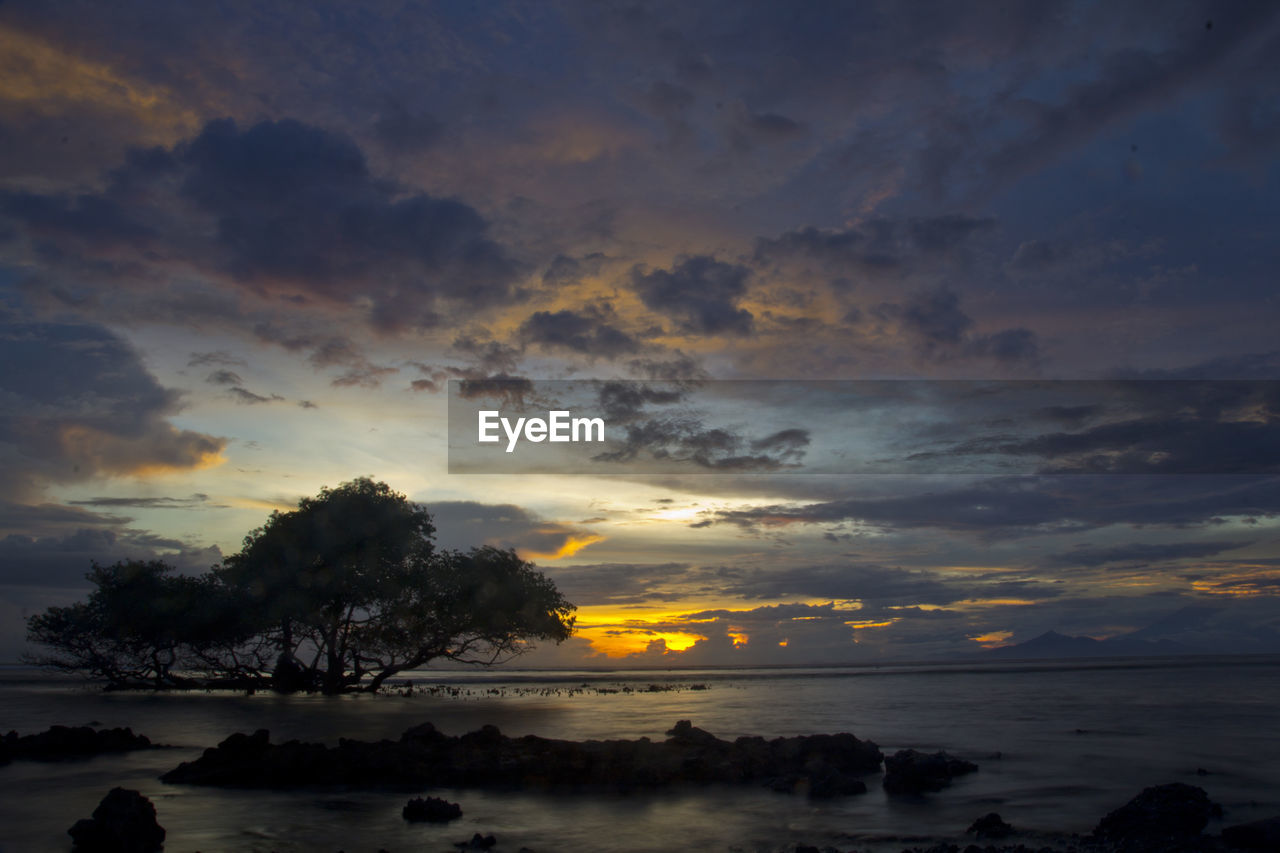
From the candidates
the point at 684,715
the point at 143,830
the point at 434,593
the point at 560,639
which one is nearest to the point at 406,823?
the point at 143,830

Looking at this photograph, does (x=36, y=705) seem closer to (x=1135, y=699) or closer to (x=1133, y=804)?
(x=1133, y=804)

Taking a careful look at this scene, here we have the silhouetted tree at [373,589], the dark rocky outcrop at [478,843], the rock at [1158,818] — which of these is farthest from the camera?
the silhouetted tree at [373,589]

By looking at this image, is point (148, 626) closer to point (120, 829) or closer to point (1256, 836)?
point (120, 829)

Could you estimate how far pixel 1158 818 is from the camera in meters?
14.7

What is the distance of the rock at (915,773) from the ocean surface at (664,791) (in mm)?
468

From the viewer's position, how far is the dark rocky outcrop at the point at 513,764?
19.2 metres

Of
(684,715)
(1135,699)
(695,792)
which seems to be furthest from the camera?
(1135,699)

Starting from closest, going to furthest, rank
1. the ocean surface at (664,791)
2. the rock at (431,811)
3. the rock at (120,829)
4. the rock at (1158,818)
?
1. the rock at (120,829)
2. the rock at (1158,818)
3. the ocean surface at (664,791)
4. the rock at (431,811)

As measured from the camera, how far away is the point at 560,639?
54.2 meters

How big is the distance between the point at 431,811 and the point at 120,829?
17.5 ft

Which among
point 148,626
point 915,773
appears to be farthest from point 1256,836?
point 148,626

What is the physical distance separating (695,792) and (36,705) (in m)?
43.9

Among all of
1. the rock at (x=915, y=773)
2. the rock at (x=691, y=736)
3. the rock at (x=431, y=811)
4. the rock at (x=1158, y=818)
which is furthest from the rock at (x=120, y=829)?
the rock at (x=1158, y=818)

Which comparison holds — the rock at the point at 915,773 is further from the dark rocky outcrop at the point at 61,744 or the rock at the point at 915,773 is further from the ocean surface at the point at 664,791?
the dark rocky outcrop at the point at 61,744
